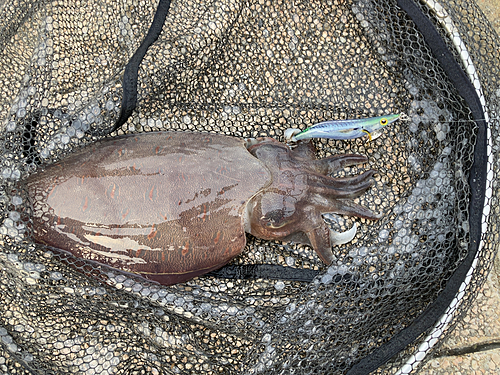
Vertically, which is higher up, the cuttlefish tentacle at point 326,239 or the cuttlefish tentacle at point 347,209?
the cuttlefish tentacle at point 347,209

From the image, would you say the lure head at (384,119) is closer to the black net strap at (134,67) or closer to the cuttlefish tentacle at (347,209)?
the cuttlefish tentacle at (347,209)

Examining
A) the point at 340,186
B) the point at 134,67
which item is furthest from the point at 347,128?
the point at 134,67

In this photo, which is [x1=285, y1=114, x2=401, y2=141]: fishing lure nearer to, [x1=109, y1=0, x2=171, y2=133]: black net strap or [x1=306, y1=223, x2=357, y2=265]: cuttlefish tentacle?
[x1=306, y1=223, x2=357, y2=265]: cuttlefish tentacle

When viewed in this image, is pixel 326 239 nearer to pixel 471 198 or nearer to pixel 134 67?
pixel 471 198

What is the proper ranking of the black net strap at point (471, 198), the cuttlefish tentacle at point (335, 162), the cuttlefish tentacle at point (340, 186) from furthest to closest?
the cuttlefish tentacle at point (335, 162) → the cuttlefish tentacle at point (340, 186) → the black net strap at point (471, 198)

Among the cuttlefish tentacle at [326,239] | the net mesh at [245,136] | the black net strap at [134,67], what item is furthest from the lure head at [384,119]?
the black net strap at [134,67]

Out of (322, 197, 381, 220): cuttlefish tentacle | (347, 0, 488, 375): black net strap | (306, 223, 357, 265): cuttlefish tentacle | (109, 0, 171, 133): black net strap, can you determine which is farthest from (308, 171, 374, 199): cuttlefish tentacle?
(109, 0, 171, 133): black net strap
